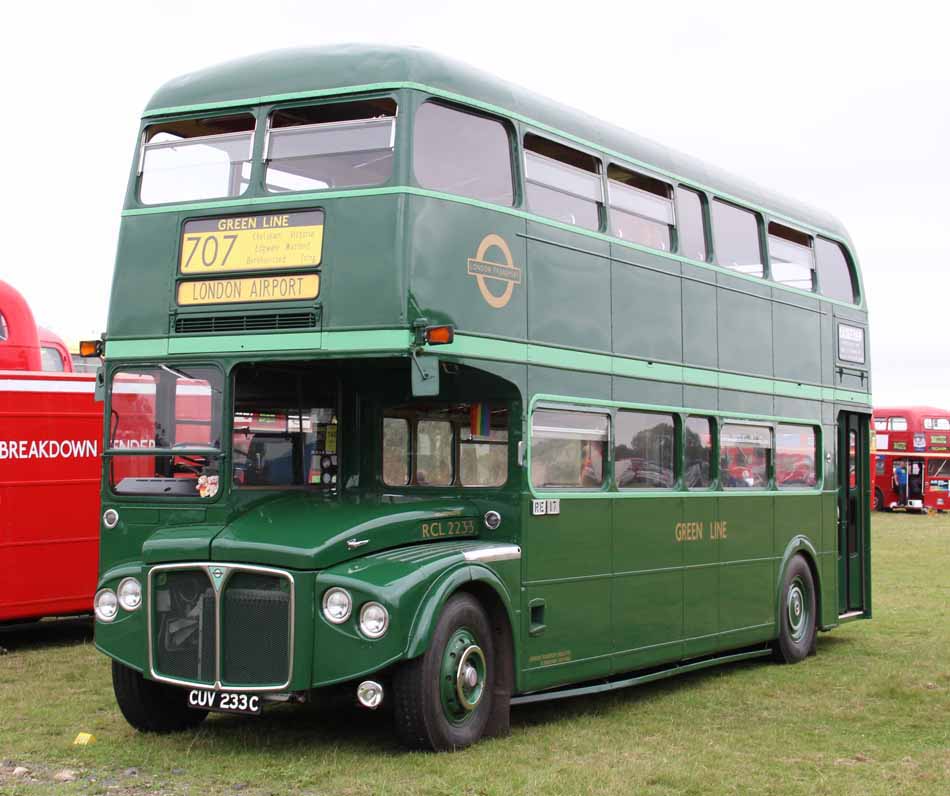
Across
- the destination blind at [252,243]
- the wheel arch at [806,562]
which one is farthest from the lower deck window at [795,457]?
the destination blind at [252,243]

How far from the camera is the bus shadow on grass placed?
14133mm

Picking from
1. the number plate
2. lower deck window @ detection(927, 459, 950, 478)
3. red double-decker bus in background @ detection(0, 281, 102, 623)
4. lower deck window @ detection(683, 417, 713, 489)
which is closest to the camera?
the number plate

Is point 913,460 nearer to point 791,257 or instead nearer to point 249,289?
point 791,257

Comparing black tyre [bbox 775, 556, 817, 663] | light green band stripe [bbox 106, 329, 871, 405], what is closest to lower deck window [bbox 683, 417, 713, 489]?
light green band stripe [bbox 106, 329, 871, 405]

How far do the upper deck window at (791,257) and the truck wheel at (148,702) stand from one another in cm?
728

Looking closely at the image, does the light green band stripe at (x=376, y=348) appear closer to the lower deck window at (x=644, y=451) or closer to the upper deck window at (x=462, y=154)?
the lower deck window at (x=644, y=451)

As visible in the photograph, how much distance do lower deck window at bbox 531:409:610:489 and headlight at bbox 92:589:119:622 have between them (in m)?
2.90

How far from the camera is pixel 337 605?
8.37 metres

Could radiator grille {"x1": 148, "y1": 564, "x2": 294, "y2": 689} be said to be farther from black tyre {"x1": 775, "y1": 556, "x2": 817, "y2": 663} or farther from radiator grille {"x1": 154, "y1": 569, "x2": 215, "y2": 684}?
black tyre {"x1": 775, "y1": 556, "x2": 817, "y2": 663}

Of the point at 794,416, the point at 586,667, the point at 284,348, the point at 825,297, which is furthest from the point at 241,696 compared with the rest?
the point at 825,297

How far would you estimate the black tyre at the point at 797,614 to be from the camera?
1370cm

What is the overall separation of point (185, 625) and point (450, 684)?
65.4 inches

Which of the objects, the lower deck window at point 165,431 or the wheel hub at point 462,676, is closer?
the wheel hub at point 462,676

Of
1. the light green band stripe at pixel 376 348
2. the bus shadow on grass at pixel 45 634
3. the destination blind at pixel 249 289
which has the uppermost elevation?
the destination blind at pixel 249 289
